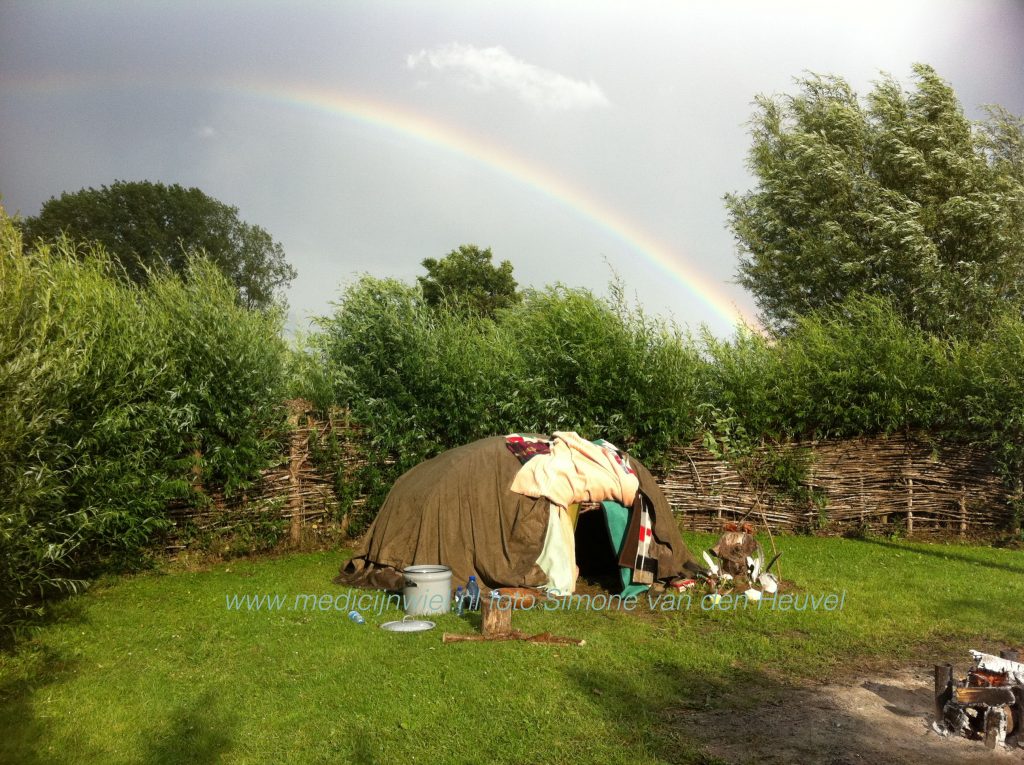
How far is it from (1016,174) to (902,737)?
2061 centimetres

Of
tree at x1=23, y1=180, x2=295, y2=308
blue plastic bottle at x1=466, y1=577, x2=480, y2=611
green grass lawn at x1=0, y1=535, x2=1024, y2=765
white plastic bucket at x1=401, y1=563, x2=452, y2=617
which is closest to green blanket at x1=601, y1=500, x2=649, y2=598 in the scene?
green grass lawn at x1=0, y1=535, x2=1024, y2=765

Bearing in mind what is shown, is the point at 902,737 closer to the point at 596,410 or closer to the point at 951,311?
the point at 596,410

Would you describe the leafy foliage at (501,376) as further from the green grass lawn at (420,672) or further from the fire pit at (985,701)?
the fire pit at (985,701)

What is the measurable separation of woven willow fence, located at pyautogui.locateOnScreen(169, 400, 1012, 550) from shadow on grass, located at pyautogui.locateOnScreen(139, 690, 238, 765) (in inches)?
251

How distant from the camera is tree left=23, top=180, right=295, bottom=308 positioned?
28719mm

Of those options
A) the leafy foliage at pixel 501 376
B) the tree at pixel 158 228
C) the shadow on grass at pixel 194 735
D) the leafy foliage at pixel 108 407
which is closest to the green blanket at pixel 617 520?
the leafy foliage at pixel 501 376

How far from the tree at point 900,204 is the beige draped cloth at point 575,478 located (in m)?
12.3

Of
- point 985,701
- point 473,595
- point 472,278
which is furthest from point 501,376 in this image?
point 472,278

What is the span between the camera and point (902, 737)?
4.85 m

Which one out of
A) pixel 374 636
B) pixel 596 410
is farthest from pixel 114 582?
pixel 596 410

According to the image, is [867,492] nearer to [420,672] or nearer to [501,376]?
[501,376]

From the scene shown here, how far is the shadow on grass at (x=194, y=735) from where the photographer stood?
477 cm

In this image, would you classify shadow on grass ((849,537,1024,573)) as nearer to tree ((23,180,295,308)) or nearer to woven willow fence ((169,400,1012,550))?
woven willow fence ((169,400,1012,550))

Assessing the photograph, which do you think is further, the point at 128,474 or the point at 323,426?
the point at 323,426
